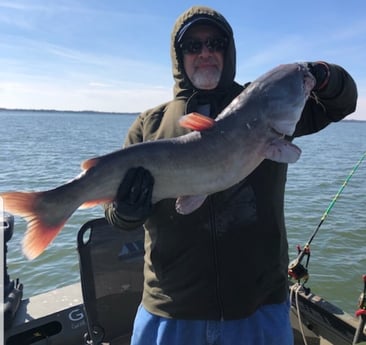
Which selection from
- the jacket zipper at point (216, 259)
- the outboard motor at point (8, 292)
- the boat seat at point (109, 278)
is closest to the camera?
the jacket zipper at point (216, 259)

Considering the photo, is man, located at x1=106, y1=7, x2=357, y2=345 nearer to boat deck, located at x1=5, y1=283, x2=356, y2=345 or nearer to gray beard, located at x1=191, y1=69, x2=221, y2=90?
gray beard, located at x1=191, y1=69, x2=221, y2=90

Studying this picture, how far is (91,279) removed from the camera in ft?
12.4

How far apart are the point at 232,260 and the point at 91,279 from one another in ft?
5.19

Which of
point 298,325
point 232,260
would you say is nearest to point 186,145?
point 232,260

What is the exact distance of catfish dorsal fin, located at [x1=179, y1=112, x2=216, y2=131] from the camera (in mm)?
2727

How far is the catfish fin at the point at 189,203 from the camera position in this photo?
107 inches

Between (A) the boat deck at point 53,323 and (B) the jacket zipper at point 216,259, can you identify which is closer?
(B) the jacket zipper at point 216,259

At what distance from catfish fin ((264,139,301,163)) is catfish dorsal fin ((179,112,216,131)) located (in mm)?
430

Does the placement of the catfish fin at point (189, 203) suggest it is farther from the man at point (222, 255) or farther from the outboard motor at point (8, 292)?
the outboard motor at point (8, 292)

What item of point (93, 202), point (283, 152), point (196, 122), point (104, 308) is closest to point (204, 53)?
point (196, 122)

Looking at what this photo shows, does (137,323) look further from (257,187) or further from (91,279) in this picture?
(257,187)

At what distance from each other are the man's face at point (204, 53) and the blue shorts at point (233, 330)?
1.76 metres

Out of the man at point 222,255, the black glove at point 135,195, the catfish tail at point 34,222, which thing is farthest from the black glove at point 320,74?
the catfish tail at point 34,222

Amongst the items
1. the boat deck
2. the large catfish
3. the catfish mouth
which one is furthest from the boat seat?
the catfish mouth
